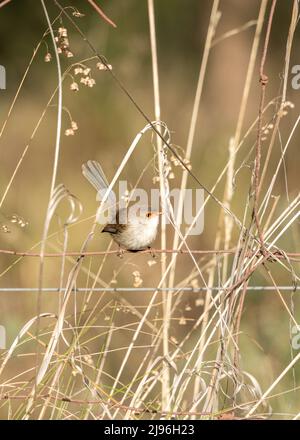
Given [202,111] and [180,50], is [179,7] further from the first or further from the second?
[202,111]

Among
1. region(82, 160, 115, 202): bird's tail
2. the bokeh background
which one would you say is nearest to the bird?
region(82, 160, 115, 202): bird's tail

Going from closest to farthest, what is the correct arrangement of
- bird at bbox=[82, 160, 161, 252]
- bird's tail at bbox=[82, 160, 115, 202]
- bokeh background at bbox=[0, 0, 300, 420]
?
bird's tail at bbox=[82, 160, 115, 202], bird at bbox=[82, 160, 161, 252], bokeh background at bbox=[0, 0, 300, 420]

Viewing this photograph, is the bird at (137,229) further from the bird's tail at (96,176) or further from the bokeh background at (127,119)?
the bokeh background at (127,119)

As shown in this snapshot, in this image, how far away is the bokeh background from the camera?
419 cm

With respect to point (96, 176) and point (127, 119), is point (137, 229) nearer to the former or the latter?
point (96, 176)

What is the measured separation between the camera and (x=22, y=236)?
4270mm

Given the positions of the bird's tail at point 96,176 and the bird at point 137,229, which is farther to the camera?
the bird at point 137,229

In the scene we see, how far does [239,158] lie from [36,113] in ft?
5.09

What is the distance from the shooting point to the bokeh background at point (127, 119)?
13.7ft

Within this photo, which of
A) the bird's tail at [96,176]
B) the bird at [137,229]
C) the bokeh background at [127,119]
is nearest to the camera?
the bird's tail at [96,176]

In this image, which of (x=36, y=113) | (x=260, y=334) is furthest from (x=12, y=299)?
(x=36, y=113)

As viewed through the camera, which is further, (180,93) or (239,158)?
(180,93)

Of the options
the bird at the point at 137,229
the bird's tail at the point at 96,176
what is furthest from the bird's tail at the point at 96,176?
the bird at the point at 137,229

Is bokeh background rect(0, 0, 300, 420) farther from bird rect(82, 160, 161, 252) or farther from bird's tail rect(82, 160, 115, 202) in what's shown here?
bird's tail rect(82, 160, 115, 202)
